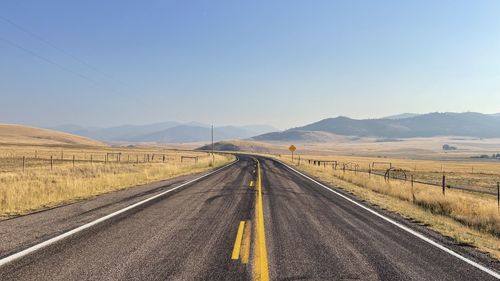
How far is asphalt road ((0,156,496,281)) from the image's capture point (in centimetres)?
586

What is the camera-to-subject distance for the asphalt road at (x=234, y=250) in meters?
5.86

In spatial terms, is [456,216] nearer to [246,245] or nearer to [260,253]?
[246,245]

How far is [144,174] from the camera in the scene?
24.8 m

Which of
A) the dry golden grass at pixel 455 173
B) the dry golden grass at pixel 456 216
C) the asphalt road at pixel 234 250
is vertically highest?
the asphalt road at pixel 234 250

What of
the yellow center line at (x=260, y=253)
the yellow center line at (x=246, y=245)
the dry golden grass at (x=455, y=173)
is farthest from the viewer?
the dry golden grass at (x=455, y=173)

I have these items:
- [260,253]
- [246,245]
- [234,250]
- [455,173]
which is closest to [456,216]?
[246,245]

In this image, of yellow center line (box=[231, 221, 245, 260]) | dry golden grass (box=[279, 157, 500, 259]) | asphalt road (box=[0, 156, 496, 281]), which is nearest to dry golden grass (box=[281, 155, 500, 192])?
dry golden grass (box=[279, 157, 500, 259])

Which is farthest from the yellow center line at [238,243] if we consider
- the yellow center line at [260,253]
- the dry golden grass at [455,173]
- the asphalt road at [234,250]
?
the dry golden grass at [455,173]

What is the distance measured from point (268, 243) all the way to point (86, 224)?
456cm

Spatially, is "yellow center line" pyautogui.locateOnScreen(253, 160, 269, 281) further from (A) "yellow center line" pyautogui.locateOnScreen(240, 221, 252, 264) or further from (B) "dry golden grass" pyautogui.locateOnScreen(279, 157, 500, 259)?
(B) "dry golden grass" pyautogui.locateOnScreen(279, 157, 500, 259)

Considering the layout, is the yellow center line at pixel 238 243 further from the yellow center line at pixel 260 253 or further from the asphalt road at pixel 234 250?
the yellow center line at pixel 260 253

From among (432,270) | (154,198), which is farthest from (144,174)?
(432,270)

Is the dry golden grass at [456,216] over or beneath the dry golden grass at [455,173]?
over

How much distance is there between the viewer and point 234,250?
23.5 feet
